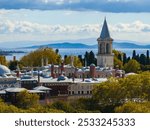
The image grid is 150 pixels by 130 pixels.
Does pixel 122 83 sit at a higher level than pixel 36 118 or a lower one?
lower

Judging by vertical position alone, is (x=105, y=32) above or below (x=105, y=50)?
above

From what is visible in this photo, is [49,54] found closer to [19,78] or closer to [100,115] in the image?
[19,78]

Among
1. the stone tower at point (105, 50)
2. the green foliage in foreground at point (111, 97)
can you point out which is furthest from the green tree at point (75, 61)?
the green foliage in foreground at point (111, 97)

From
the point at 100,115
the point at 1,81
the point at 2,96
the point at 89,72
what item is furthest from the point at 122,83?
the point at 100,115

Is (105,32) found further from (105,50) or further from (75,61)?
(75,61)

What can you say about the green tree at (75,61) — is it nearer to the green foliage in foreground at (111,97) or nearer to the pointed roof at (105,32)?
the pointed roof at (105,32)

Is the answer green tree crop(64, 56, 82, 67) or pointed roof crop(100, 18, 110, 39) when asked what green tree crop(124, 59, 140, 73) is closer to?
green tree crop(64, 56, 82, 67)

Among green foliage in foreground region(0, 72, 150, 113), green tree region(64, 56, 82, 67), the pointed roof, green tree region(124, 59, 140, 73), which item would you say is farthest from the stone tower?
green foliage in foreground region(0, 72, 150, 113)

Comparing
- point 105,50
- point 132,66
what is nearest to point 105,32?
point 105,50
